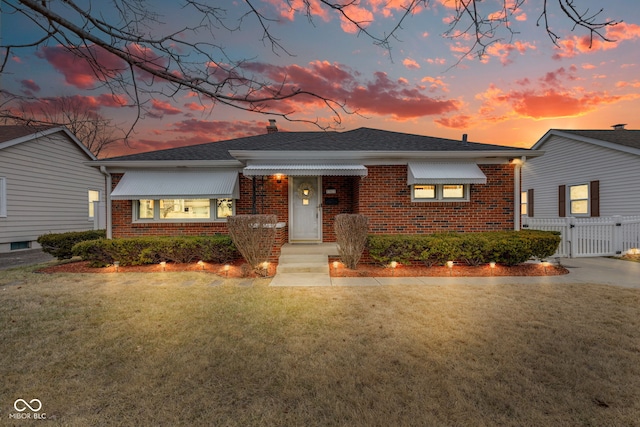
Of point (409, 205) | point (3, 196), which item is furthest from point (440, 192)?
point (3, 196)

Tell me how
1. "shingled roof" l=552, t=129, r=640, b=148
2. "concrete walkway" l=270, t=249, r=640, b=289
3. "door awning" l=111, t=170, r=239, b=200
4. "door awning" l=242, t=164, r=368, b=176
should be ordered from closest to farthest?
"concrete walkway" l=270, t=249, r=640, b=289, "door awning" l=242, t=164, r=368, b=176, "door awning" l=111, t=170, r=239, b=200, "shingled roof" l=552, t=129, r=640, b=148

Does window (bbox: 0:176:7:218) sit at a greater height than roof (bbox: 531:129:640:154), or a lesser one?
lesser

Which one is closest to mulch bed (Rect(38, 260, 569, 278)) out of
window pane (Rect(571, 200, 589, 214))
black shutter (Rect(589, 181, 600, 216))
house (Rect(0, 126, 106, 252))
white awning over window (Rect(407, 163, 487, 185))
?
white awning over window (Rect(407, 163, 487, 185))

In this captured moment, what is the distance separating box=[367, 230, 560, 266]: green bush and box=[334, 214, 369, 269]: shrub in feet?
1.33

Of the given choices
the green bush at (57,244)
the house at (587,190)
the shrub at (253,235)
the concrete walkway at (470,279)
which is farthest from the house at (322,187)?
the house at (587,190)

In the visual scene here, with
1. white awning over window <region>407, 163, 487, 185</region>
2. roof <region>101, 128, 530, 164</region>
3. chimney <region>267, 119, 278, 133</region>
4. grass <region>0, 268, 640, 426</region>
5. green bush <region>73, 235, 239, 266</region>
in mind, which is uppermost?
chimney <region>267, 119, 278, 133</region>

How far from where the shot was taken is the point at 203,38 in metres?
3.24

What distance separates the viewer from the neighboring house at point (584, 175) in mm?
12148

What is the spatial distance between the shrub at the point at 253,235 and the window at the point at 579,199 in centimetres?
1553

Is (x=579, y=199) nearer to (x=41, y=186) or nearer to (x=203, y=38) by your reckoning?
(x=203, y=38)

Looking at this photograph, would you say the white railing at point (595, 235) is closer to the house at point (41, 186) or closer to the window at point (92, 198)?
the house at point (41, 186)

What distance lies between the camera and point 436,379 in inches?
112

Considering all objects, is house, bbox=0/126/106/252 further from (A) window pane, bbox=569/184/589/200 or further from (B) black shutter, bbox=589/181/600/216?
(A) window pane, bbox=569/184/589/200

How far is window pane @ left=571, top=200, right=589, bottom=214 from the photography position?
14.2 metres
